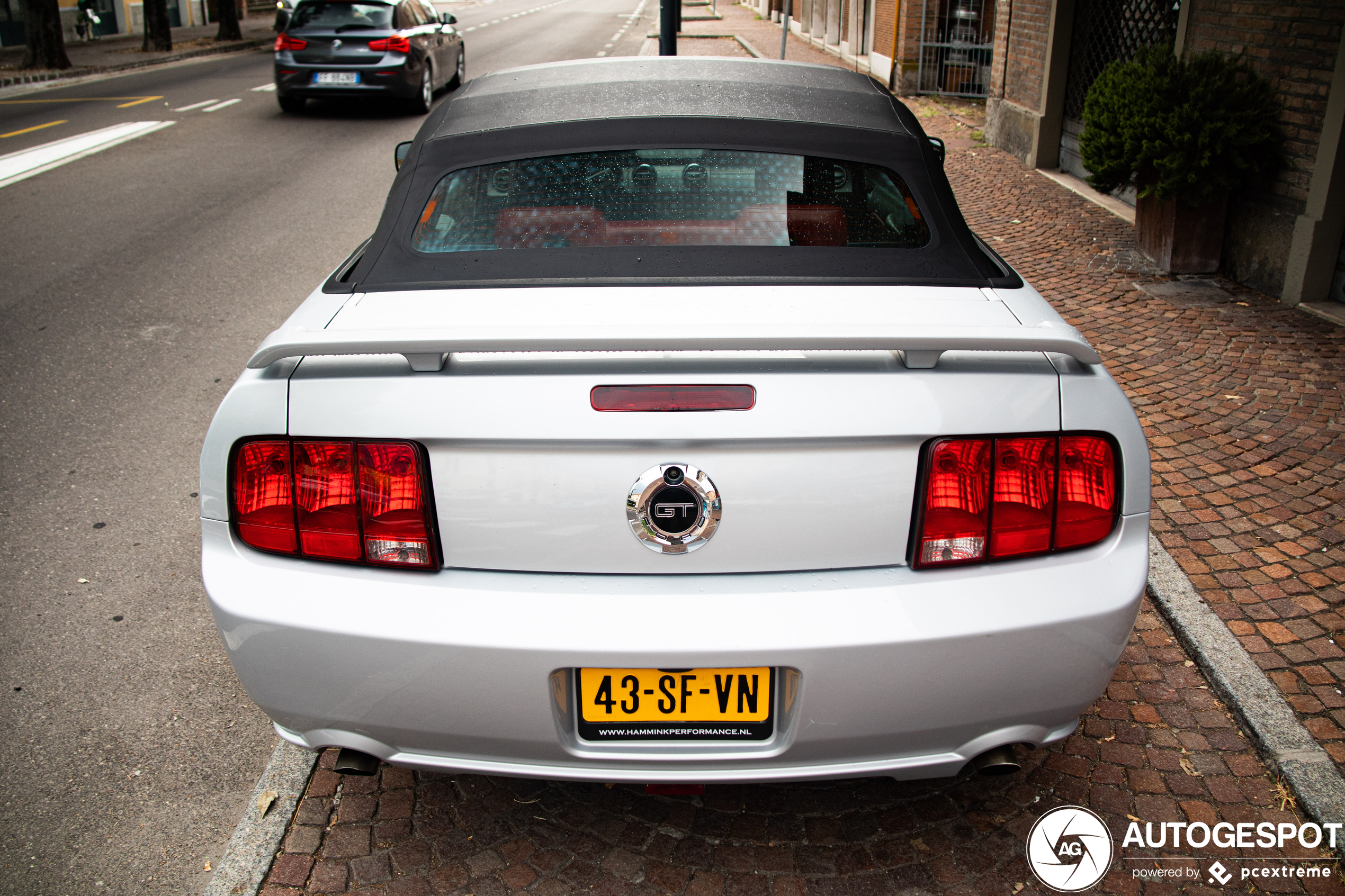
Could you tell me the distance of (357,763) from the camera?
7.47 ft

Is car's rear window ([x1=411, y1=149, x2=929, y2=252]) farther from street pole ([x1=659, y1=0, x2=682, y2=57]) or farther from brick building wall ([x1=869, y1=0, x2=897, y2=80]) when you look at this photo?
brick building wall ([x1=869, y1=0, x2=897, y2=80])

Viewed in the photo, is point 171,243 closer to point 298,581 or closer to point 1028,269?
point 1028,269

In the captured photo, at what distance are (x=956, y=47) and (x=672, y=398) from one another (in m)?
17.4

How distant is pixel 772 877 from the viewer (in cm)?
244

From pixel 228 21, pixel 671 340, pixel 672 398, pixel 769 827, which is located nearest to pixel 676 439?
pixel 672 398

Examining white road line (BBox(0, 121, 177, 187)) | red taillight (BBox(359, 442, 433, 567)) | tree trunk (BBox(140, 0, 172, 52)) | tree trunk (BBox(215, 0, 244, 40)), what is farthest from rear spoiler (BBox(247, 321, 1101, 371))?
tree trunk (BBox(215, 0, 244, 40))

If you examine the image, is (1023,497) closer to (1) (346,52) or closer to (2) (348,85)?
(2) (348,85)

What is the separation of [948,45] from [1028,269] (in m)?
11.5

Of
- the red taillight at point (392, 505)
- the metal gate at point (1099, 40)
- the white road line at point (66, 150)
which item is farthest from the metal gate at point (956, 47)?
the red taillight at point (392, 505)

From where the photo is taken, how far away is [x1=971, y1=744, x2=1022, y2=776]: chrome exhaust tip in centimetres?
224

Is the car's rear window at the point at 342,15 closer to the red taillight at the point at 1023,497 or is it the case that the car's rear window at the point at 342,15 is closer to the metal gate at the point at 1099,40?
the metal gate at the point at 1099,40

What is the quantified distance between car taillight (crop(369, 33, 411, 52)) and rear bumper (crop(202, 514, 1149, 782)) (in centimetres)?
1432

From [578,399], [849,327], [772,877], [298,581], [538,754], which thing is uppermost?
[849,327]

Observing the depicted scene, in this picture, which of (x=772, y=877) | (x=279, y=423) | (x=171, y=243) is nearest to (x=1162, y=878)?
(x=772, y=877)
